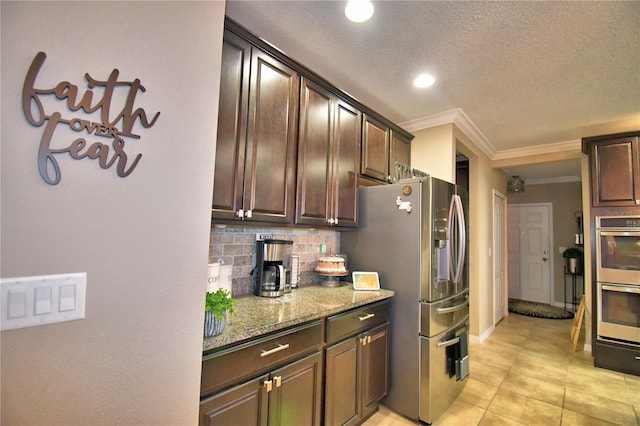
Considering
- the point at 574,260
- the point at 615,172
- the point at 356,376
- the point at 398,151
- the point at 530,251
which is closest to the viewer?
the point at 356,376

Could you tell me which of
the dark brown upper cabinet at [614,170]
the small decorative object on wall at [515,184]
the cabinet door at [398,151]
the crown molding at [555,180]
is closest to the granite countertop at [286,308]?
the cabinet door at [398,151]

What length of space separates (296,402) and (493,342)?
333 cm

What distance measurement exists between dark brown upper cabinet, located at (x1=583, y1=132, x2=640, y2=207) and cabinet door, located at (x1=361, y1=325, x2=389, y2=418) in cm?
302

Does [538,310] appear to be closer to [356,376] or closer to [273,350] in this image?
[356,376]

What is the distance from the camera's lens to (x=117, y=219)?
816 millimetres

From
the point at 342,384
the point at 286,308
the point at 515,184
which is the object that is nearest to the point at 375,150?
the point at 286,308

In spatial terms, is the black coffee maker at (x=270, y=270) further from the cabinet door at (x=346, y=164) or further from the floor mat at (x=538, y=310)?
the floor mat at (x=538, y=310)

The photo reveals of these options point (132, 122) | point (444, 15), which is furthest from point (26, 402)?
point (444, 15)

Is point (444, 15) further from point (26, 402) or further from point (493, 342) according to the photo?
point (493, 342)

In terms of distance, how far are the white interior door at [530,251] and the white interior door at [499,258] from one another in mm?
1572

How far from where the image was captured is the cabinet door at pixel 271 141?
1.68 meters

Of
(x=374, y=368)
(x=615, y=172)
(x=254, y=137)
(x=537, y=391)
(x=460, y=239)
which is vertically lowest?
(x=537, y=391)

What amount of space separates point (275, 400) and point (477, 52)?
2479mm

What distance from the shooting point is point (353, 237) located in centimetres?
258
